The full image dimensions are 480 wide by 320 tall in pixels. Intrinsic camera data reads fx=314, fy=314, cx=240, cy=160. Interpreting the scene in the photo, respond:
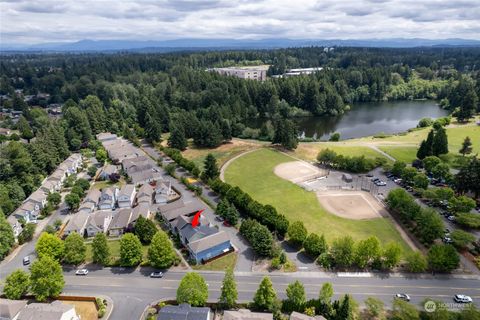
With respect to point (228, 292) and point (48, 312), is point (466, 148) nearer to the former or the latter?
point (228, 292)

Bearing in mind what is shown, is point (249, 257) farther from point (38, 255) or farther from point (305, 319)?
point (38, 255)

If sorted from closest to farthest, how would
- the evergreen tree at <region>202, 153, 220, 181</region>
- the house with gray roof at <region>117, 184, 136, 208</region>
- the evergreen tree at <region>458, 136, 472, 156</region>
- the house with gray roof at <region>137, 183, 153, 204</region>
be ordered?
the house with gray roof at <region>117, 184, 136, 208</region>
the house with gray roof at <region>137, 183, 153, 204</region>
the evergreen tree at <region>202, 153, 220, 181</region>
the evergreen tree at <region>458, 136, 472, 156</region>

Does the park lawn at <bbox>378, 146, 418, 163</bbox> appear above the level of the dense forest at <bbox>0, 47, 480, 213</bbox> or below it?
below

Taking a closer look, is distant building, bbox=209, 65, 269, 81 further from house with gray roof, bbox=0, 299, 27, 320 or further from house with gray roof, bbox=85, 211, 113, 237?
house with gray roof, bbox=0, 299, 27, 320

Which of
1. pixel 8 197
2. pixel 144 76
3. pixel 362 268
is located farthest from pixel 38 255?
pixel 144 76

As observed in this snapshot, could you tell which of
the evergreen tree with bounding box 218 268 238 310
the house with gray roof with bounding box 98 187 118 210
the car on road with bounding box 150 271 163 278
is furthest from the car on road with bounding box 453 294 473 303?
the house with gray roof with bounding box 98 187 118 210

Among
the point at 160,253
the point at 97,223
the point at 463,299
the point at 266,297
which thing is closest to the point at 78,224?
the point at 97,223
